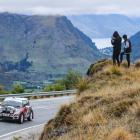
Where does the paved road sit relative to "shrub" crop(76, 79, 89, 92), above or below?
below

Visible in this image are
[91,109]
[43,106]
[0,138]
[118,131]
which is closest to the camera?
[118,131]

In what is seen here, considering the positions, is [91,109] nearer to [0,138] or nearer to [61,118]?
[61,118]

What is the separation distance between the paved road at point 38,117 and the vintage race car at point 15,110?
0.40 meters

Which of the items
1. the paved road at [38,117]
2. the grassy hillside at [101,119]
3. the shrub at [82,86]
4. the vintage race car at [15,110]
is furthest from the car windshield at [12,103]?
the grassy hillside at [101,119]

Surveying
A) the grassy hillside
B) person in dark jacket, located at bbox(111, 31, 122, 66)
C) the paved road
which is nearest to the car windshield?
the paved road

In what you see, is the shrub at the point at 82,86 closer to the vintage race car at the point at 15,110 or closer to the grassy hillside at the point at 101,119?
the grassy hillside at the point at 101,119

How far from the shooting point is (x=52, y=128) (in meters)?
15.4

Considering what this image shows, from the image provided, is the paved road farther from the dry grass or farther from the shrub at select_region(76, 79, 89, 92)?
the dry grass

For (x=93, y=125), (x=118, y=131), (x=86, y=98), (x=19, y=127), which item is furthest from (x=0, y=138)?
(x=118, y=131)

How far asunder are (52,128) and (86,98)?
7.21 feet

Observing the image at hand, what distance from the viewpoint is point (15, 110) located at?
3419 centimetres

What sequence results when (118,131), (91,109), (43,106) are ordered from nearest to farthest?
(118,131) < (91,109) < (43,106)

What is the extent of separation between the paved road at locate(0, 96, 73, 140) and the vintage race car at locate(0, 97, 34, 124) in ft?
1.31

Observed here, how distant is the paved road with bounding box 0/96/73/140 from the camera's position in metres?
30.6
